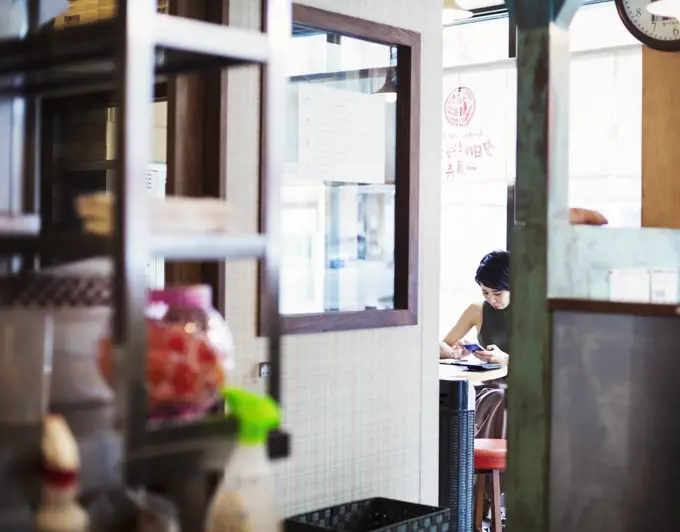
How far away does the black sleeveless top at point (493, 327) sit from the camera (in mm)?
6227

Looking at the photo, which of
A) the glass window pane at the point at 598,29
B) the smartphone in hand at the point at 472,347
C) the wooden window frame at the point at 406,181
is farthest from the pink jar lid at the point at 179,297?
the glass window pane at the point at 598,29

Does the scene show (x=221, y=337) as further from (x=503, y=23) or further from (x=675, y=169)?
(x=503, y=23)

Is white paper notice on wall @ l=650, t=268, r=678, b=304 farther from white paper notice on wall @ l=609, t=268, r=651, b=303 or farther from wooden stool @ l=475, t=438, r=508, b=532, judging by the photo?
wooden stool @ l=475, t=438, r=508, b=532

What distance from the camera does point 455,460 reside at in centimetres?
407

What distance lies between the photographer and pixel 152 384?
5.04ft

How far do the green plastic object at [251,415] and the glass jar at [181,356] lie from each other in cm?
3

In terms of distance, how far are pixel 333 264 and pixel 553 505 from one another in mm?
1102

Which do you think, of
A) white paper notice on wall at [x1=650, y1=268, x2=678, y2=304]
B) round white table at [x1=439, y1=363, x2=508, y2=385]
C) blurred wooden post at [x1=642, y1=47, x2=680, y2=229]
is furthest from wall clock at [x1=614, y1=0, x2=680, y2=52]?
white paper notice on wall at [x1=650, y1=268, x2=678, y2=304]

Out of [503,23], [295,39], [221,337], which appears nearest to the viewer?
[221,337]

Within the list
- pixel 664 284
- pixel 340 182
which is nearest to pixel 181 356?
pixel 664 284

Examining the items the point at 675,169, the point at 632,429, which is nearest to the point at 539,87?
the point at 632,429

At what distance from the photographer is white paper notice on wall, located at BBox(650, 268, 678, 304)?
2686 mm

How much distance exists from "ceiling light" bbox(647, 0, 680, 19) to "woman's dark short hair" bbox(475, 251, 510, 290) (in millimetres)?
2348

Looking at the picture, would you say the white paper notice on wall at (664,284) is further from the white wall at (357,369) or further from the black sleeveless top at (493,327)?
the black sleeveless top at (493,327)
